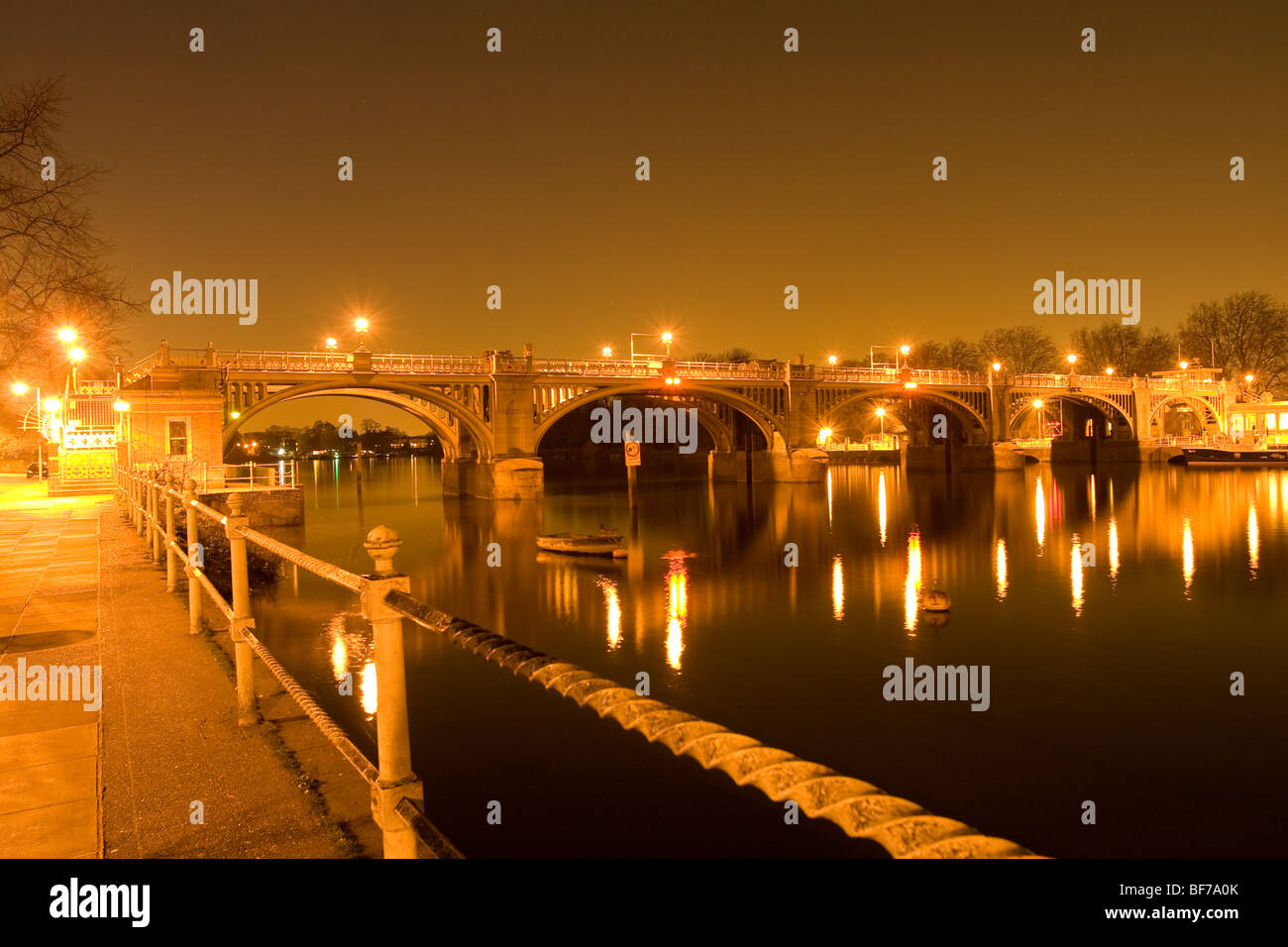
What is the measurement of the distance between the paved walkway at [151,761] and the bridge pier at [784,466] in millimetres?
64873

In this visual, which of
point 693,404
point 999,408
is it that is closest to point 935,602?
point 693,404

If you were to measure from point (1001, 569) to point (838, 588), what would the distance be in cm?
744

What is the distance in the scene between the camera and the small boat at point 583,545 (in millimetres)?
33625

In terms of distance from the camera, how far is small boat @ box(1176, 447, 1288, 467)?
8475 centimetres

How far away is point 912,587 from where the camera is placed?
27.4 m

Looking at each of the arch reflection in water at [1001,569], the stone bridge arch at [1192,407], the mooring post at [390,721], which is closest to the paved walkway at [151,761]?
the mooring post at [390,721]

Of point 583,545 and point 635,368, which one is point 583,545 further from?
point 635,368

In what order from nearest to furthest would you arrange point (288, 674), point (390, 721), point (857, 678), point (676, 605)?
point (390, 721)
point (288, 674)
point (857, 678)
point (676, 605)

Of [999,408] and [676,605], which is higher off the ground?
[999,408]

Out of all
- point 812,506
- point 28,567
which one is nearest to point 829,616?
point 28,567

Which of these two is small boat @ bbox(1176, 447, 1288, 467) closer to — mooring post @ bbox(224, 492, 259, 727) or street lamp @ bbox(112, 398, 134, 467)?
street lamp @ bbox(112, 398, 134, 467)

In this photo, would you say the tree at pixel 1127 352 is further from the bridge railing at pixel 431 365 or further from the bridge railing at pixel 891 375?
the bridge railing at pixel 431 365
